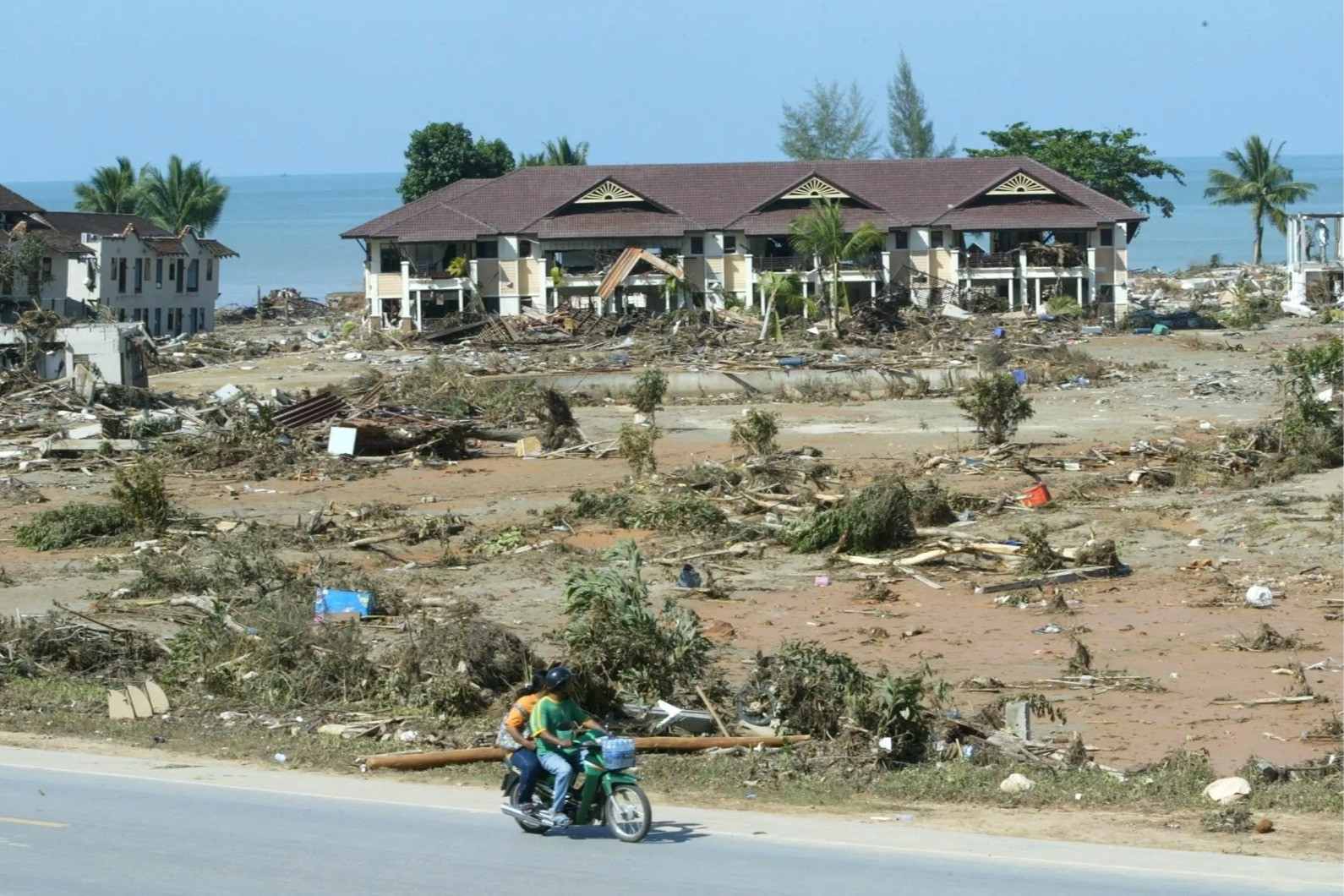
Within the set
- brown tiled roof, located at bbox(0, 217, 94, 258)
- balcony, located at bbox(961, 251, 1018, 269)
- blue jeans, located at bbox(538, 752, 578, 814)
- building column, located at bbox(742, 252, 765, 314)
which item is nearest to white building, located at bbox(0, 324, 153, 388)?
brown tiled roof, located at bbox(0, 217, 94, 258)

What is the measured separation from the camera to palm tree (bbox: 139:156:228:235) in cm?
8306

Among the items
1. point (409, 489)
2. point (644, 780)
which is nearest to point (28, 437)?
point (409, 489)

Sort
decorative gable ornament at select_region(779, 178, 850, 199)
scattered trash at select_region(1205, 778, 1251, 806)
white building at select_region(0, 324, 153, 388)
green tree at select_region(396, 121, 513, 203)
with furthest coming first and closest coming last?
green tree at select_region(396, 121, 513, 203) < decorative gable ornament at select_region(779, 178, 850, 199) < white building at select_region(0, 324, 153, 388) < scattered trash at select_region(1205, 778, 1251, 806)

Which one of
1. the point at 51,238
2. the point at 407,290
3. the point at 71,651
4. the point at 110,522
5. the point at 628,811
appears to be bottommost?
the point at 628,811

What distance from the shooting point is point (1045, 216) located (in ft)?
208

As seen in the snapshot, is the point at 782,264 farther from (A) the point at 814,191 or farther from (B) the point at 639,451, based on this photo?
(B) the point at 639,451

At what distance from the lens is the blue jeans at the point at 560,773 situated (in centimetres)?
1022

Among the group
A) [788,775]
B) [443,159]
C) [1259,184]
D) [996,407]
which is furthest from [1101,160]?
[788,775]

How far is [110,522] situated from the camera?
23.9 meters

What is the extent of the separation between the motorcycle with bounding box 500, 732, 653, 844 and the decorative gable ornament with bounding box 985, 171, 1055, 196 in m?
56.6

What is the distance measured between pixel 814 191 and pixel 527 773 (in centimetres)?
5535

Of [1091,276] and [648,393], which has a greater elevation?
[1091,276]

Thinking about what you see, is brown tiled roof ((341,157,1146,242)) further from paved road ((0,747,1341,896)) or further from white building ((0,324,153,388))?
paved road ((0,747,1341,896))

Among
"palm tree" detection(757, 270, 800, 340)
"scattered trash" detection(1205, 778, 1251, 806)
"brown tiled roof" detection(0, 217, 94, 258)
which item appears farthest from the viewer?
"brown tiled roof" detection(0, 217, 94, 258)
